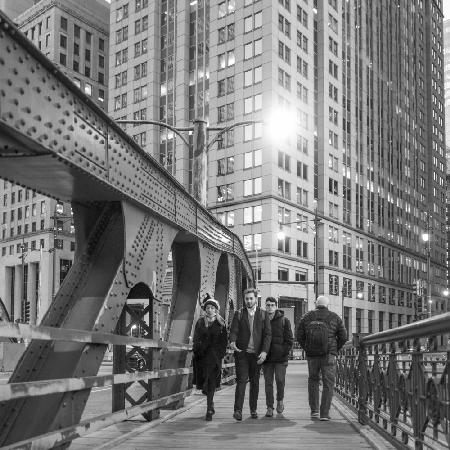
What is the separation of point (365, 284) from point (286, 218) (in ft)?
60.9

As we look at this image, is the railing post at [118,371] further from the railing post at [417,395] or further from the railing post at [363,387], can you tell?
the railing post at [417,395]

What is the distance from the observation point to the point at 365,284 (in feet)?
258

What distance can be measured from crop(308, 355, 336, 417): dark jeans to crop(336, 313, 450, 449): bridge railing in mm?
792

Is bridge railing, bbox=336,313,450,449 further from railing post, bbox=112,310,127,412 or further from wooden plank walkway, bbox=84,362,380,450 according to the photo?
railing post, bbox=112,310,127,412

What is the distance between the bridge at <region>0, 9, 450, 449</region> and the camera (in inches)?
199

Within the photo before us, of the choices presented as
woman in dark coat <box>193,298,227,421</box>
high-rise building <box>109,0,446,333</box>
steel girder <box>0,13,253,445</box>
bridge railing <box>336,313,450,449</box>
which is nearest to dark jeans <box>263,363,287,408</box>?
woman in dark coat <box>193,298,227,421</box>

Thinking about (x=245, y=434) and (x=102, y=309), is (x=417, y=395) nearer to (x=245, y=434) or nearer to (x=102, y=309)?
(x=102, y=309)

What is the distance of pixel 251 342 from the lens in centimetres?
1093

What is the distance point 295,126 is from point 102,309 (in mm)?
62703

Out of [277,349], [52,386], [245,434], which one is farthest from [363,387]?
[52,386]

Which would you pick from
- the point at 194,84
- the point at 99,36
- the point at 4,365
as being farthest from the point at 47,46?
the point at 4,365

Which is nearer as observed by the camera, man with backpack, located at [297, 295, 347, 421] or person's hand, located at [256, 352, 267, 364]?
man with backpack, located at [297, 295, 347, 421]

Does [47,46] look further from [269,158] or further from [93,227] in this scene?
[93,227]

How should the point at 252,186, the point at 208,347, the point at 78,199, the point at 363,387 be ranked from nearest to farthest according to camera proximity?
the point at 78,199 → the point at 363,387 → the point at 208,347 → the point at 252,186
